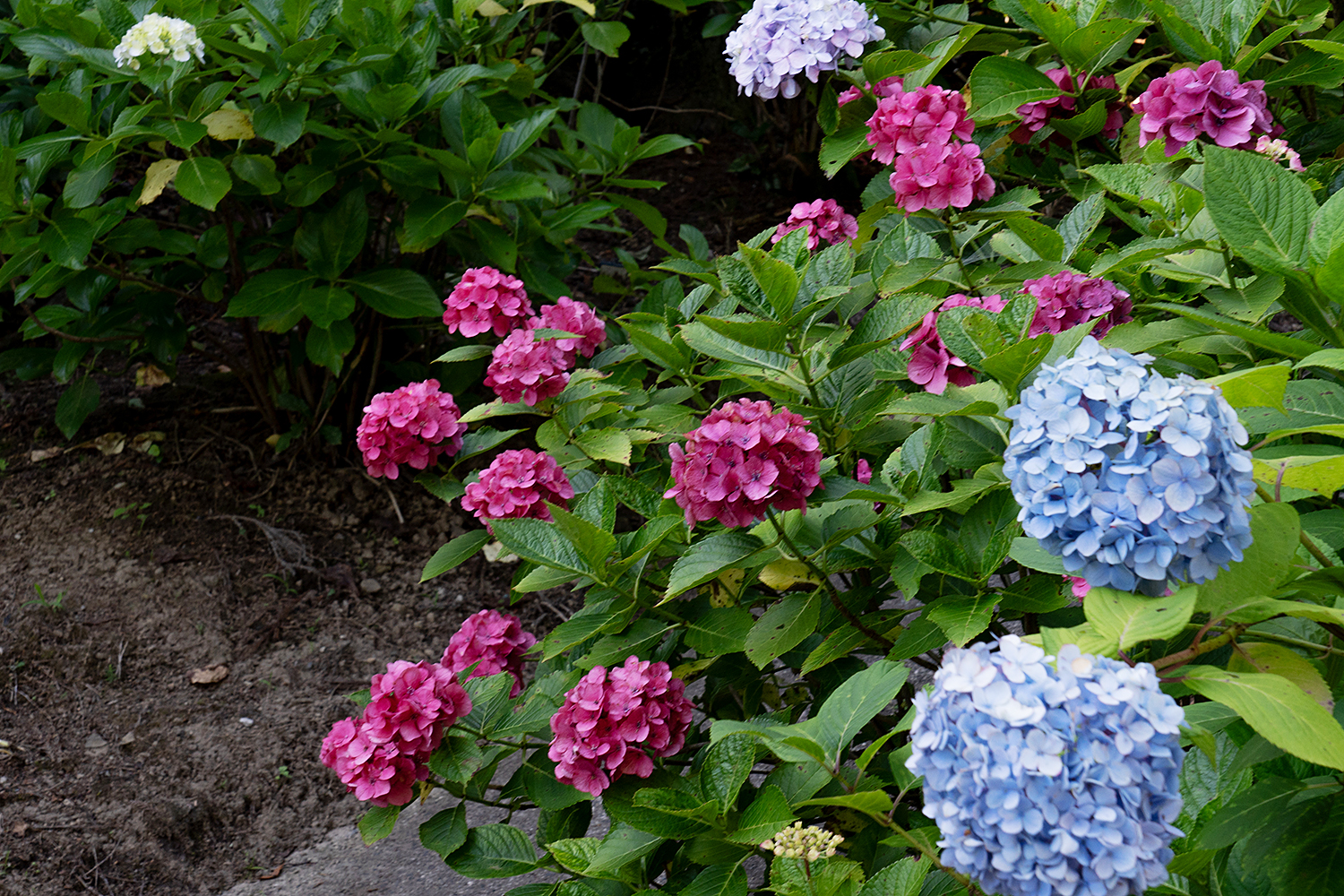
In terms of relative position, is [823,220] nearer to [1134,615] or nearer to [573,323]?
[573,323]

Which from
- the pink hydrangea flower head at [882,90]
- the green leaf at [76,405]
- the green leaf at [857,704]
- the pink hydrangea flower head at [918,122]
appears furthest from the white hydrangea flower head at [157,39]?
the green leaf at [857,704]

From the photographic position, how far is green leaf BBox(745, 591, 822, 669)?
137 cm

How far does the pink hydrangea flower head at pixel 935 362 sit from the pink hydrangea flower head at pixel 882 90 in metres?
0.57

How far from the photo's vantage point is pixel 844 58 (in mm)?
2033

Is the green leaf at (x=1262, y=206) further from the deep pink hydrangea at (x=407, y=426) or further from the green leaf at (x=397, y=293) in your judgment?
the green leaf at (x=397, y=293)

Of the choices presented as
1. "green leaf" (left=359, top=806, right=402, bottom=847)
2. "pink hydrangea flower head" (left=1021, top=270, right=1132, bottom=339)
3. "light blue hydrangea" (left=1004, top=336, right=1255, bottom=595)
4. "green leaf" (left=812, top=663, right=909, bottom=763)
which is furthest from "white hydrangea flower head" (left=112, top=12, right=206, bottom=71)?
"light blue hydrangea" (left=1004, top=336, right=1255, bottom=595)

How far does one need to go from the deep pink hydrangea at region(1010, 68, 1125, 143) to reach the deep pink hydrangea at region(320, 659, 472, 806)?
1435 millimetres

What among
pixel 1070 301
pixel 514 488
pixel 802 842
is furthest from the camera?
pixel 514 488

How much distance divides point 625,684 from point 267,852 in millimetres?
1634

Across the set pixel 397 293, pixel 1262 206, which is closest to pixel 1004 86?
pixel 1262 206

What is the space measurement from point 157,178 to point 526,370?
5.23 ft

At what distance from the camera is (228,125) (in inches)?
109

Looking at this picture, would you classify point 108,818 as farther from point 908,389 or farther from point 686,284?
point 686,284

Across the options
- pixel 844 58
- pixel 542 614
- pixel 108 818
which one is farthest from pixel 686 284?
pixel 108 818
